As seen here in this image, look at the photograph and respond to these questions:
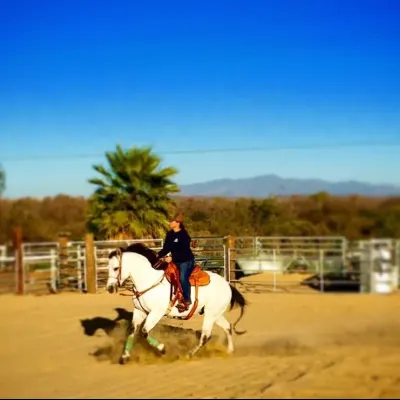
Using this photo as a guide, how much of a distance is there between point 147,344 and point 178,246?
54.5 inches

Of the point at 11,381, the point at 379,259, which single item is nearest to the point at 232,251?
the point at 379,259

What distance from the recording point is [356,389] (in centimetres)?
597

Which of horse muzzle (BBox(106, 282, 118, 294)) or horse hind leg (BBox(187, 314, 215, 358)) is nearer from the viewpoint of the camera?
horse muzzle (BBox(106, 282, 118, 294))

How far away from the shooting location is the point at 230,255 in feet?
47.9

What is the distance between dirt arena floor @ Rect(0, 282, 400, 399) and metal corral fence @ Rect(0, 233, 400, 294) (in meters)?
0.64

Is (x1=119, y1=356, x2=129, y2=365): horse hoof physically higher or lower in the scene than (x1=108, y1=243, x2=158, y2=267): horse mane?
lower

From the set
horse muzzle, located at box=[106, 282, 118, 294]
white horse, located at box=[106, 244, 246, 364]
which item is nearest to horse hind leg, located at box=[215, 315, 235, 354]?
white horse, located at box=[106, 244, 246, 364]

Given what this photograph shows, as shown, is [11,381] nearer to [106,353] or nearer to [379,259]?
[106,353]

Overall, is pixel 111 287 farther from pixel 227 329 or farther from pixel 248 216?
pixel 248 216

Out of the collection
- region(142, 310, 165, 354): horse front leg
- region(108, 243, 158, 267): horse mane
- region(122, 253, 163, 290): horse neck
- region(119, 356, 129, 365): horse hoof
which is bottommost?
region(119, 356, 129, 365): horse hoof

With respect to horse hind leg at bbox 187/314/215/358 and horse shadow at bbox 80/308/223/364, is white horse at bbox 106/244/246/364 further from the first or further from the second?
horse shadow at bbox 80/308/223/364

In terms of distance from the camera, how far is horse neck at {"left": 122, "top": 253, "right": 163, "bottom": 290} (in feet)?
25.4

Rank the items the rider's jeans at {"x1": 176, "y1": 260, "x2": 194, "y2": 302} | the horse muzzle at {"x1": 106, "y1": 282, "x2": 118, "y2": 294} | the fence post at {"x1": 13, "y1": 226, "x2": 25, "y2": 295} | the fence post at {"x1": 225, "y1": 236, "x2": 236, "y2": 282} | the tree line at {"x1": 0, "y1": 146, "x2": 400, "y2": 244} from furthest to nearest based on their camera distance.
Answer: the fence post at {"x1": 225, "y1": 236, "x2": 236, "y2": 282}, the tree line at {"x1": 0, "y1": 146, "x2": 400, "y2": 244}, the rider's jeans at {"x1": 176, "y1": 260, "x2": 194, "y2": 302}, the horse muzzle at {"x1": 106, "y1": 282, "x2": 118, "y2": 294}, the fence post at {"x1": 13, "y1": 226, "x2": 25, "y2": 295}

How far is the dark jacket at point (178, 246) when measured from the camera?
7.91 meters
